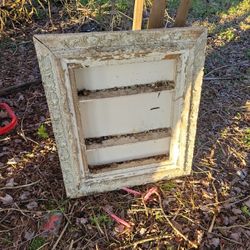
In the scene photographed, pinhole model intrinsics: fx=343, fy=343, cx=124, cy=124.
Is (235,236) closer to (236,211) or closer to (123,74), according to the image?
(236,211)

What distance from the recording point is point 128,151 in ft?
7.65

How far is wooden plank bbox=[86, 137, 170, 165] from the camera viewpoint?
2.28m

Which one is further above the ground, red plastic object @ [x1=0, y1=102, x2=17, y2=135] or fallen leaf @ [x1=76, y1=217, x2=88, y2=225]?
red plastic object @ [x1=0, y1=102, x2=17, y2=135]

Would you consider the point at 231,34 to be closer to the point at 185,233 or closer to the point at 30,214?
the point at 185,233

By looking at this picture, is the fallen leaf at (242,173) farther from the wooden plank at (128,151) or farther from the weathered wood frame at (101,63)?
the wooden plank at (128,151)

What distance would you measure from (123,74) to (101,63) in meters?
0.18

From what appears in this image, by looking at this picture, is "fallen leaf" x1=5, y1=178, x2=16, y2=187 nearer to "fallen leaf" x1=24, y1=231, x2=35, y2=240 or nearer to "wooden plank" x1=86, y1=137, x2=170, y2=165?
"fallen leaf" x1=24, y1=231, x2=35, y2=240

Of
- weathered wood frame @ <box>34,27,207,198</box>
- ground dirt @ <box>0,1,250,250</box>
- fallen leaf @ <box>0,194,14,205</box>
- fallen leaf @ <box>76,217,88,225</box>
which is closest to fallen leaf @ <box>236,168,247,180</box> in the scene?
ground dirt @ <box>0,1,250,250</box>

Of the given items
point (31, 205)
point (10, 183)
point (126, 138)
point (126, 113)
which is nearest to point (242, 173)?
point (126, 138)

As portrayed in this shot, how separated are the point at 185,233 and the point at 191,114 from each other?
77 centimetres

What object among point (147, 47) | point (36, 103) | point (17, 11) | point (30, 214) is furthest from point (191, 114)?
point (17, 11)

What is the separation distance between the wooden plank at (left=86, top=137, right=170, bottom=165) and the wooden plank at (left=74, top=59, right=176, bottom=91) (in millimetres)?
465

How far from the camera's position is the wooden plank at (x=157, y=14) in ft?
6.07

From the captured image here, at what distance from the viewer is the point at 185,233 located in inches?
87.2
